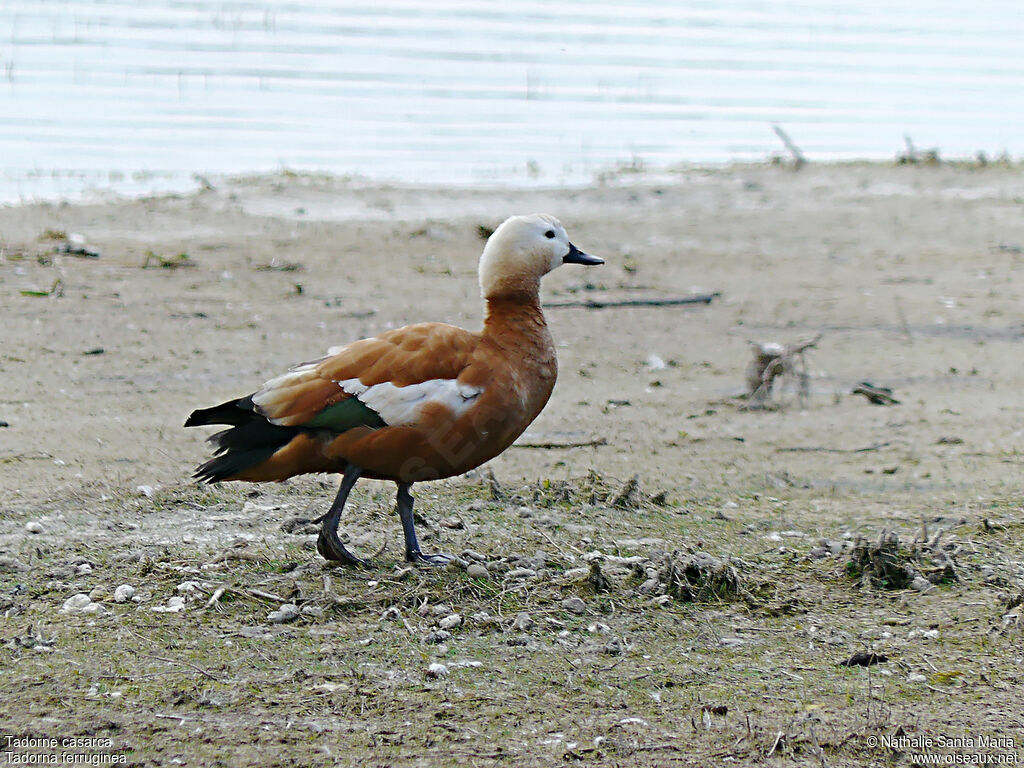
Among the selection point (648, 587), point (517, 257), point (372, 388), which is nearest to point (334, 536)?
point (372, 388)

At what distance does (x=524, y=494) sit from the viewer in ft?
20.1

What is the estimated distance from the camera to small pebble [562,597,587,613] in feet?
15.2

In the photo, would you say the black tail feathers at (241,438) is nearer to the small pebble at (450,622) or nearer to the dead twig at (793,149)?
the small pebble at (450,622)

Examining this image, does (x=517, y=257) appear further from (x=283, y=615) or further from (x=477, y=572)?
(x=283, y=615)

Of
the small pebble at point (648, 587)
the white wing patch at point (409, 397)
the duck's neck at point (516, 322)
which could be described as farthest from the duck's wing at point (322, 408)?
the small pebble at point (648, 587)

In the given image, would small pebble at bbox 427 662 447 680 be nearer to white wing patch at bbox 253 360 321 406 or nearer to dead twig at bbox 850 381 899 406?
white wing patch at bbox 253 360 321 406

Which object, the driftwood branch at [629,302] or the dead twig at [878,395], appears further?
the driftwood branch at [629,302]

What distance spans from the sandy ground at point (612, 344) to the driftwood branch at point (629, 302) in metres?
0.08

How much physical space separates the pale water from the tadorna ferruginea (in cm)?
967

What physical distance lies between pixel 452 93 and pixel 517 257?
12659 mm

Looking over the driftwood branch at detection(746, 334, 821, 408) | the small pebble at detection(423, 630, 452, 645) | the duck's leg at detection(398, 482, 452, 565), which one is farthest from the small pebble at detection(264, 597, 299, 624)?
the driftwood branch at detection(746, 334, 821, 408)

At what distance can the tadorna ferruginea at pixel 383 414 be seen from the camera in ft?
15.4

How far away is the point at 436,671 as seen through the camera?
4.07 meters

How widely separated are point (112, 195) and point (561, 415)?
7.40m
